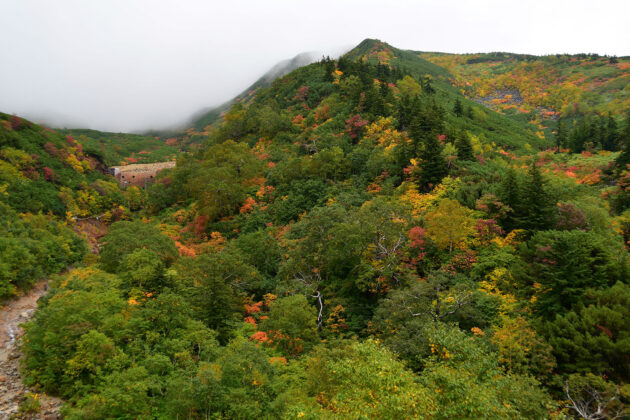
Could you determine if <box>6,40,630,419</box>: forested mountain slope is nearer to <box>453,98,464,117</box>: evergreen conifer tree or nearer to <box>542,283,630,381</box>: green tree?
<box>542,283,630,381</box>: green tree

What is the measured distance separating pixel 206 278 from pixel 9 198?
36260 millimetres

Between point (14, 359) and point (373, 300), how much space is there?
26027 mm

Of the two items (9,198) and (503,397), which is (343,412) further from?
(9,198)

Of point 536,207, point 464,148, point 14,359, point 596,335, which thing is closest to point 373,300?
point 536,207

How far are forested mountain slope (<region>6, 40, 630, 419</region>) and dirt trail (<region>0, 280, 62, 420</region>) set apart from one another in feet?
3.22

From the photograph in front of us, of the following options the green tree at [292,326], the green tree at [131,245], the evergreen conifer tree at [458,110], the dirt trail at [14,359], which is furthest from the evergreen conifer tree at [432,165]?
the evergreen conifer tree at [458,110]

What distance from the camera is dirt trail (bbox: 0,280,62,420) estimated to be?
60.3ft

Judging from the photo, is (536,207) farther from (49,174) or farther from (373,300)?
(49,174)

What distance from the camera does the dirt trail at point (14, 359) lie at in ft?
60.3

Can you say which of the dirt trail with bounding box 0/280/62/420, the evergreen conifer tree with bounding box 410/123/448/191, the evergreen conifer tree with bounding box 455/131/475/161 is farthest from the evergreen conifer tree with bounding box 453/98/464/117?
the dirt trail with bounding box 0/280/62/420

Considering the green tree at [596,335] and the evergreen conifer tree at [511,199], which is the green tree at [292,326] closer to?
the green tree at [596,335]

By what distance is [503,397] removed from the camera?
11031mm

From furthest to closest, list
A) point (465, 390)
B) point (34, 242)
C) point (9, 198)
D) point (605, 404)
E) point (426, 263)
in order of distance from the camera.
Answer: point (9, 198) → point (34, 242) → point (426, 263) → point (605, 404) → point (465, 390)

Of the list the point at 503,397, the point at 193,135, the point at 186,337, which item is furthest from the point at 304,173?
the point at 193,135
